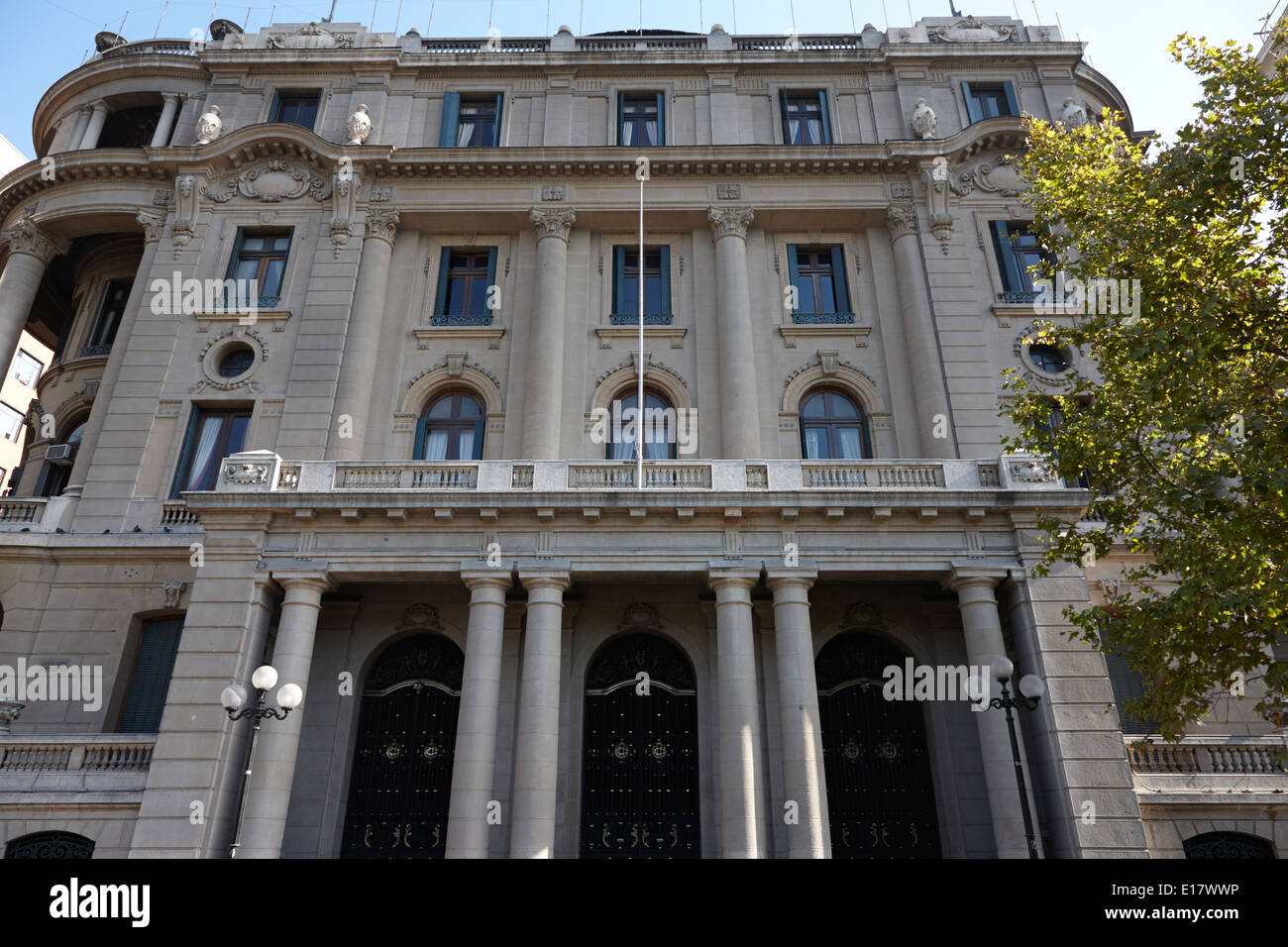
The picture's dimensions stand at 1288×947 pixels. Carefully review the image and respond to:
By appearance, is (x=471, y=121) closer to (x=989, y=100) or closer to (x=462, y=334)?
(x=462, y=334)

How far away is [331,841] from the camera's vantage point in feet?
64.1

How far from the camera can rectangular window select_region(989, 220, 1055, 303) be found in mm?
26375

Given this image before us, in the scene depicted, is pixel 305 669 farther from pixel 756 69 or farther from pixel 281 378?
pixel 756 69

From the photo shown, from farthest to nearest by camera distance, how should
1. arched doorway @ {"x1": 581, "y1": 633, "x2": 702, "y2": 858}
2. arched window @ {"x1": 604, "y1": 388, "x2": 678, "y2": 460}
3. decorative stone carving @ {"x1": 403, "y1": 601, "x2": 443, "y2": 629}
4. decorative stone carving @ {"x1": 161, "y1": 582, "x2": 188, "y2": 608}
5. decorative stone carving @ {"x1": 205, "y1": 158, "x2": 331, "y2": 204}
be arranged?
decorative stone carving @ {"x1": 205, "y1": 158, "x2": 331, "y2": 204}, arched window @ {"x1": 604, "y1": 388, "x2": 678, "y2": 460}, decorative stone carving @ {"x1": 161, "y1": 582, "x2": 188, "y2": 608}, decorative stone carving @ {"x1": 403, "y1": 601, "x2": 443, "y2": 629}, arched doorway @ {"x1": 581, "y1": 633, "x2": 702, "y2": 858}

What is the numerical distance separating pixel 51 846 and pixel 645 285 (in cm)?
2157

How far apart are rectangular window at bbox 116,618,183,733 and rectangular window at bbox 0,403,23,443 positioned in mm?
29011

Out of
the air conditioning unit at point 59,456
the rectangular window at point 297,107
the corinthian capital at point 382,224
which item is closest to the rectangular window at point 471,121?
the corinthian capital at point 382,224

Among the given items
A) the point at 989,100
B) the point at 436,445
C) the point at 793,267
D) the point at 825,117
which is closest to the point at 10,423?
the point at 436,445

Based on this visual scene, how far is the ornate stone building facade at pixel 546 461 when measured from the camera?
1806 centimetres

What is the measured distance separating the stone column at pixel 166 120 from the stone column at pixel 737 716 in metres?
25.4

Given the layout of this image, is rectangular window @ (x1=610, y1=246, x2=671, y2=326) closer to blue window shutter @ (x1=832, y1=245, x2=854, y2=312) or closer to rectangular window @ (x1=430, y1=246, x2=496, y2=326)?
rectangular window @ (x1=430, y1=246, x2=496, y2=326)

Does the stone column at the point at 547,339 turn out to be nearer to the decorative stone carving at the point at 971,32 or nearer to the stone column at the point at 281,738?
the stone column at the point at 281,738

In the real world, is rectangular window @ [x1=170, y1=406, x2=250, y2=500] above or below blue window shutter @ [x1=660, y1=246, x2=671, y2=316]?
below

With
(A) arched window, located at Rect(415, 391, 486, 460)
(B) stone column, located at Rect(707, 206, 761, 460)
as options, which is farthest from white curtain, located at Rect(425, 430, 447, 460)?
Result: (B) stone column, located at Rect(707, 206, 761, 460)
